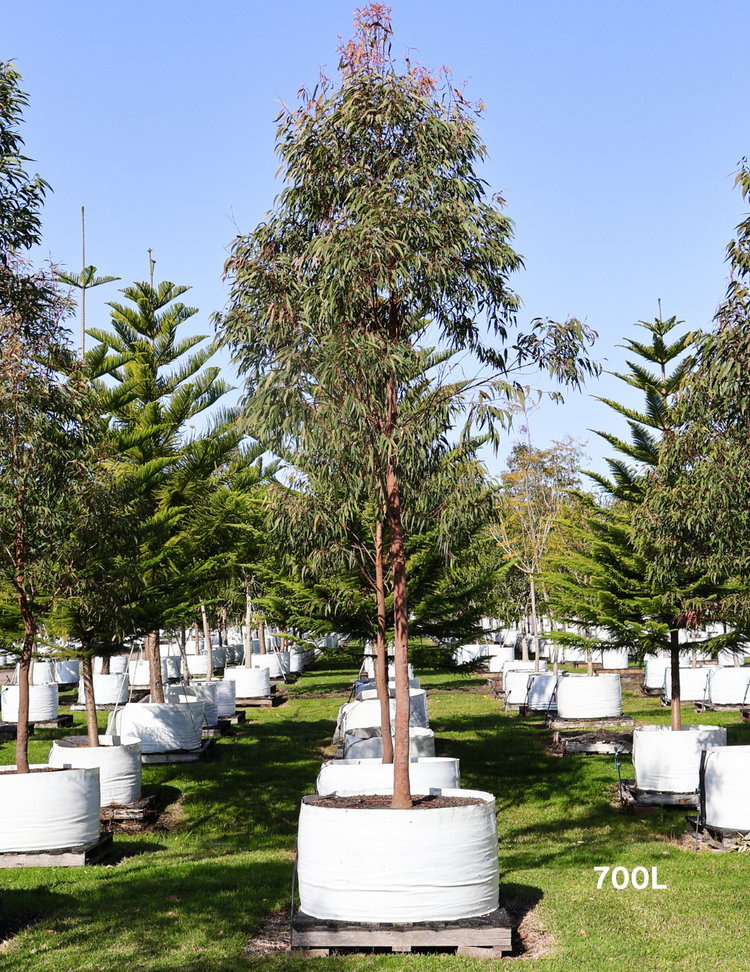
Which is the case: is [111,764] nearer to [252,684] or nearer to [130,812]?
[130,812]

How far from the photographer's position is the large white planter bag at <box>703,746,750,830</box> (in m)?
9.36

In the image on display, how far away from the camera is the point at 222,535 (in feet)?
57.5

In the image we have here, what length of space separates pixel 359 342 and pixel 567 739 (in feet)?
35.2

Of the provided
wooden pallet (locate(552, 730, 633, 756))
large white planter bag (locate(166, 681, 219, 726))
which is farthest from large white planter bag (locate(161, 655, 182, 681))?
wooden pallet (locate(552, 730, 633, 756))

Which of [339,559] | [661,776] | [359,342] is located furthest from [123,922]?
[661,776]

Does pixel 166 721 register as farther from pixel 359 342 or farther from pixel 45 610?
pixel 359 342

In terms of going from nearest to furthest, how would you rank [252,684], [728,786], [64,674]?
[728,786] → [252,684] → [64,674]

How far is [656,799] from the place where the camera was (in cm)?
1191

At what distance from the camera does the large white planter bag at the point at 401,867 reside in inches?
256

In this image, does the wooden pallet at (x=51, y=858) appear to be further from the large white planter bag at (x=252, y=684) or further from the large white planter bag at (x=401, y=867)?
the large white planter bag at (x=252, y=684)

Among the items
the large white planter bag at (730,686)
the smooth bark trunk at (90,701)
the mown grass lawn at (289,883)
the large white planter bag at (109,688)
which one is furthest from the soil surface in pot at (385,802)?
the large white planter bag at (109,688)

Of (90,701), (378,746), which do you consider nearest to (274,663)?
(90,701)

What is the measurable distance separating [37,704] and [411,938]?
16.8m

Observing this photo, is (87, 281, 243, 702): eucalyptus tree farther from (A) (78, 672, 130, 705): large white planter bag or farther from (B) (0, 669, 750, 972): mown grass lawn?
(A) (78, 672, 130, 705): large white planter bag
